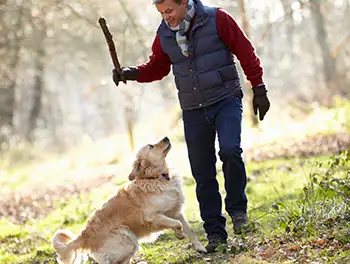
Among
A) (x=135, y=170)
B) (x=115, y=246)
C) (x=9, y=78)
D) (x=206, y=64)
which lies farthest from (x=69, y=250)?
(x=9, y=78)

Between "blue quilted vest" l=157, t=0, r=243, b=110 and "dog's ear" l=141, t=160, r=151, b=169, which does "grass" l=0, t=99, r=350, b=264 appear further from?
"blue quilted vest" l=157, t=0, r=243, b=110

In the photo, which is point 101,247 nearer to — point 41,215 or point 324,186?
point 324,186

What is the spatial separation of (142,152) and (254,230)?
4.18 feet

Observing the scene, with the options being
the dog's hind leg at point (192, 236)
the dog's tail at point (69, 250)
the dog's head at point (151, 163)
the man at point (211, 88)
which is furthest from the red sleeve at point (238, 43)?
the dog's tail at point (69, 250)

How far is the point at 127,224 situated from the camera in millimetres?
5035

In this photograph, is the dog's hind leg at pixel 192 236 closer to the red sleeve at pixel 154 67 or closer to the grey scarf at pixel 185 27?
the red sleeve at pixel 154 67

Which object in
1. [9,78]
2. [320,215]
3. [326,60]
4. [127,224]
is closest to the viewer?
[320,215]

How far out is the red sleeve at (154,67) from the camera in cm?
546

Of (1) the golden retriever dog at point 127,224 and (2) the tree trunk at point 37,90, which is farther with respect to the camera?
(2) the tree trunk at point 37,90

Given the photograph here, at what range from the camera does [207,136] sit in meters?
5.19

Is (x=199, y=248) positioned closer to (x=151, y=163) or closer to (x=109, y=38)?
(x=151, y=163)

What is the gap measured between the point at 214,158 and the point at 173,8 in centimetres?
143

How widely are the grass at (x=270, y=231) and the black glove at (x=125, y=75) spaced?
168 centimetres

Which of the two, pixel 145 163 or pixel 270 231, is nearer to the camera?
pixel 270 231
